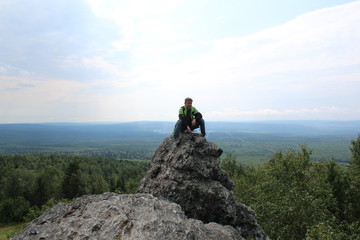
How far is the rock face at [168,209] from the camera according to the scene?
8617 mm

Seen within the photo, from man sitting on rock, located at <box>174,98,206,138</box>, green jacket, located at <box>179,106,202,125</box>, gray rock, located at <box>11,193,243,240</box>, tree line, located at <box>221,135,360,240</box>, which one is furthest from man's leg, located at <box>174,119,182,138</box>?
tree line, located at <box>221,135,360,240</box>

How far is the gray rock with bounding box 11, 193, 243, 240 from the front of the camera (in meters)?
8.40

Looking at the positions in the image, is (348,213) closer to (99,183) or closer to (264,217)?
(264,217)

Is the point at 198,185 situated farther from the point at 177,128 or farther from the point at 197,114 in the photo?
the point at 197,114

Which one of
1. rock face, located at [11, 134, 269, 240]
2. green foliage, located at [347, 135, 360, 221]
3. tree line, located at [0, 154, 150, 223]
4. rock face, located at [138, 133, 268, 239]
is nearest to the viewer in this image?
rock face, located at [11, 134, 269, 240]

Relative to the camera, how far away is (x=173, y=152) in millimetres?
16109

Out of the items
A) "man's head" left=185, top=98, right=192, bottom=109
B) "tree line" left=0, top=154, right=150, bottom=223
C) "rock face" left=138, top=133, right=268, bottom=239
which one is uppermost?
"man's head" left=185, top=98, right=192, bottom=109

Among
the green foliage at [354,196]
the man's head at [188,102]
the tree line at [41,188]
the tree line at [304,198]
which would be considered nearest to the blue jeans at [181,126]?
the man's head at [188,102]

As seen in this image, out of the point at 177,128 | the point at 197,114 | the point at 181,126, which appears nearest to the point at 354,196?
the point at 197,114

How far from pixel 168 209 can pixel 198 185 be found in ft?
14.6

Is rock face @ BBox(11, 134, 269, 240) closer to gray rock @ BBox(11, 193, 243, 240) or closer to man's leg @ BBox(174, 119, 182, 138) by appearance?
gray rock @ BBox(11, 193, 243, 240)

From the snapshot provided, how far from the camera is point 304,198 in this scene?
23922mm

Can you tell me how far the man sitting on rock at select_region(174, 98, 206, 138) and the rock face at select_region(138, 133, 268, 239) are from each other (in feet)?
1.91

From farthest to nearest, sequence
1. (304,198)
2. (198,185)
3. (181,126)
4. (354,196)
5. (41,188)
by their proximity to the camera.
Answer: (41,188) → (354,196) → (304,198) → (181,126) → (198,185)
